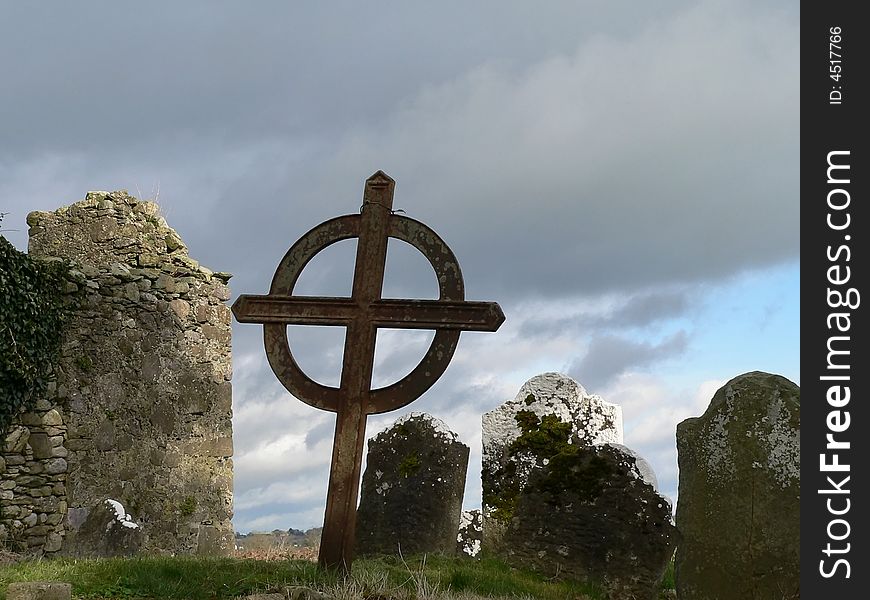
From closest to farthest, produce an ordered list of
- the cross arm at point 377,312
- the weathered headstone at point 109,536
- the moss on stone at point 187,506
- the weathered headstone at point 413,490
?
the cross arm at point 377,312, the weathered headstone at point 413,490, the weathered headstone at point 109,536, the moss on stone at point 187,506

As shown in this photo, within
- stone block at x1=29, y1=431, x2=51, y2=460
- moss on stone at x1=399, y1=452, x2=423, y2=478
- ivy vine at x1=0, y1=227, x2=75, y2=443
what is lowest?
moss on stone at x1=399, y1=452, x2=423, y2=478

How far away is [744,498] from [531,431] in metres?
3.05

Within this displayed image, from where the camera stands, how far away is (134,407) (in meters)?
13.3

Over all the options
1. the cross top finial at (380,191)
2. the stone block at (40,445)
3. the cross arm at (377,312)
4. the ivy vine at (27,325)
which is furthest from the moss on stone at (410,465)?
the stone block at (40,445)

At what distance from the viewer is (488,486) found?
33.1 feet

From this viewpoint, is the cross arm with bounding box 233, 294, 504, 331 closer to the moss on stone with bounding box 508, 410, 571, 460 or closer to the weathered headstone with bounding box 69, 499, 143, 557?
the moss on stone with bounding box 508, 410, 571, 460

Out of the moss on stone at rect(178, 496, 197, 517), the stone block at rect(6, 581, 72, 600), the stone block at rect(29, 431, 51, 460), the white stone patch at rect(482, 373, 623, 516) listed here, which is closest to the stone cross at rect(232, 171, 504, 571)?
the stone block at rect(6, 581, 72, 600)

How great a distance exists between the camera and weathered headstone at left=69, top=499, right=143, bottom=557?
32.1 ft

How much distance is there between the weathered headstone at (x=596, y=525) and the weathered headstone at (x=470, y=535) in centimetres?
139

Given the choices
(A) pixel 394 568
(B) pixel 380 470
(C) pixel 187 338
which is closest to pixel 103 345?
(C) pixel 187 338

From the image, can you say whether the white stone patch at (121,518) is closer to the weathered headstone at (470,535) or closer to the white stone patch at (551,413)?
the weathered headstone at (470,535)

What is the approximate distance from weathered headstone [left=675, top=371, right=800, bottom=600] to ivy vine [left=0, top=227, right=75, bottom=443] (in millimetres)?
8211

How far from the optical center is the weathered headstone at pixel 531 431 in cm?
991

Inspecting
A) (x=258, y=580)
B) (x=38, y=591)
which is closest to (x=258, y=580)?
(x=258, y=580)
